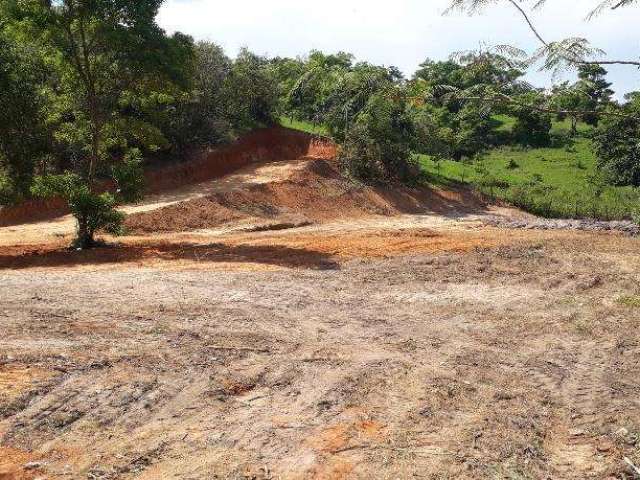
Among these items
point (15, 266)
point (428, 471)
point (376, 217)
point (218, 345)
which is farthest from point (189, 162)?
point (428, 471)

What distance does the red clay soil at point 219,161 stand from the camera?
66.0ft

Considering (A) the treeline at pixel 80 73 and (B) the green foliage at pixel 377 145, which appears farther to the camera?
(B) the green foliage at pixel 377 145

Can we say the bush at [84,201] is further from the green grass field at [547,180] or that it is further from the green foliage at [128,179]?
the green grass field at [547,180]

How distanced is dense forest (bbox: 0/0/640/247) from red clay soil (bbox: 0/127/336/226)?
2.24 feet

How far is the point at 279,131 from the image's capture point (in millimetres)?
28062

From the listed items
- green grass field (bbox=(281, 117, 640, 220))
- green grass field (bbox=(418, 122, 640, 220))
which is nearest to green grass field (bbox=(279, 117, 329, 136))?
green grass field (bbox=(281, 117, 640, 220))

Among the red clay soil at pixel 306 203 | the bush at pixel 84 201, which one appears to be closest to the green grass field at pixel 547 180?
the red clay soil at pixel 306 203

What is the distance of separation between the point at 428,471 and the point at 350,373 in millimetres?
2148

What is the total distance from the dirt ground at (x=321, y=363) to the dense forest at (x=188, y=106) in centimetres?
272

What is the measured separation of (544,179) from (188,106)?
18.8 meters

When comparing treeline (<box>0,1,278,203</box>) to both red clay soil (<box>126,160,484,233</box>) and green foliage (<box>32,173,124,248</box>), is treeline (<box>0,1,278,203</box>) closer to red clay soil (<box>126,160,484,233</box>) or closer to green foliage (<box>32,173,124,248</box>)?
green foliage (<box>32,173,124,248</box>)

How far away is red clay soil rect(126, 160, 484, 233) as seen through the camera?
1956cm

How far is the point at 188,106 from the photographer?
25047 mm

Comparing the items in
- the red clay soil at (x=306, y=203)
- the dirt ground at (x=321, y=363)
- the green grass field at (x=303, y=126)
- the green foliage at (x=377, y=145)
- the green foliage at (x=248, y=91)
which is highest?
the green foliage at (x=248, y=91)
